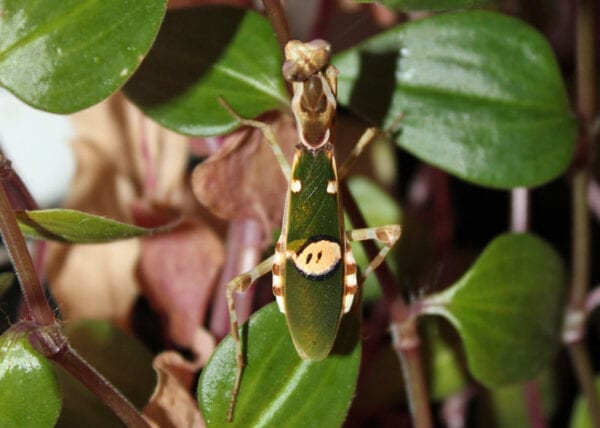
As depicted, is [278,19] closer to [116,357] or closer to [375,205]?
[116,357]

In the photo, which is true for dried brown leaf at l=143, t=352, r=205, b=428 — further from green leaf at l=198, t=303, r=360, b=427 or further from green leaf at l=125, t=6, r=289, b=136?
green leaf at l=125, t=6, r=289, b=136

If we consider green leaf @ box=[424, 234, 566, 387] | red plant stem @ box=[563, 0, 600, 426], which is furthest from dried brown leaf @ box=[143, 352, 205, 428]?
red plant stem @ box=[563, 0, 600, 426]

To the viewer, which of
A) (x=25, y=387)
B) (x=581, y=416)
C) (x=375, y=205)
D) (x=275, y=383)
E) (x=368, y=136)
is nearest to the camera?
(x=25, y=387)

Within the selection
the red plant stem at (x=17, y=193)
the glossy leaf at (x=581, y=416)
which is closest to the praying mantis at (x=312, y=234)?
the red plant stem at (x=17, y=193)

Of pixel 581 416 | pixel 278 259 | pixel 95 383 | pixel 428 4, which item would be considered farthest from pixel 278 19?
pixel 581 416

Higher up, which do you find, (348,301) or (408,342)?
(348,301)

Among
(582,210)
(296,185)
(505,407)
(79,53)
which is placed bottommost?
(505,407)

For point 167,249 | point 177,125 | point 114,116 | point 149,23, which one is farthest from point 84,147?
point 149,23
